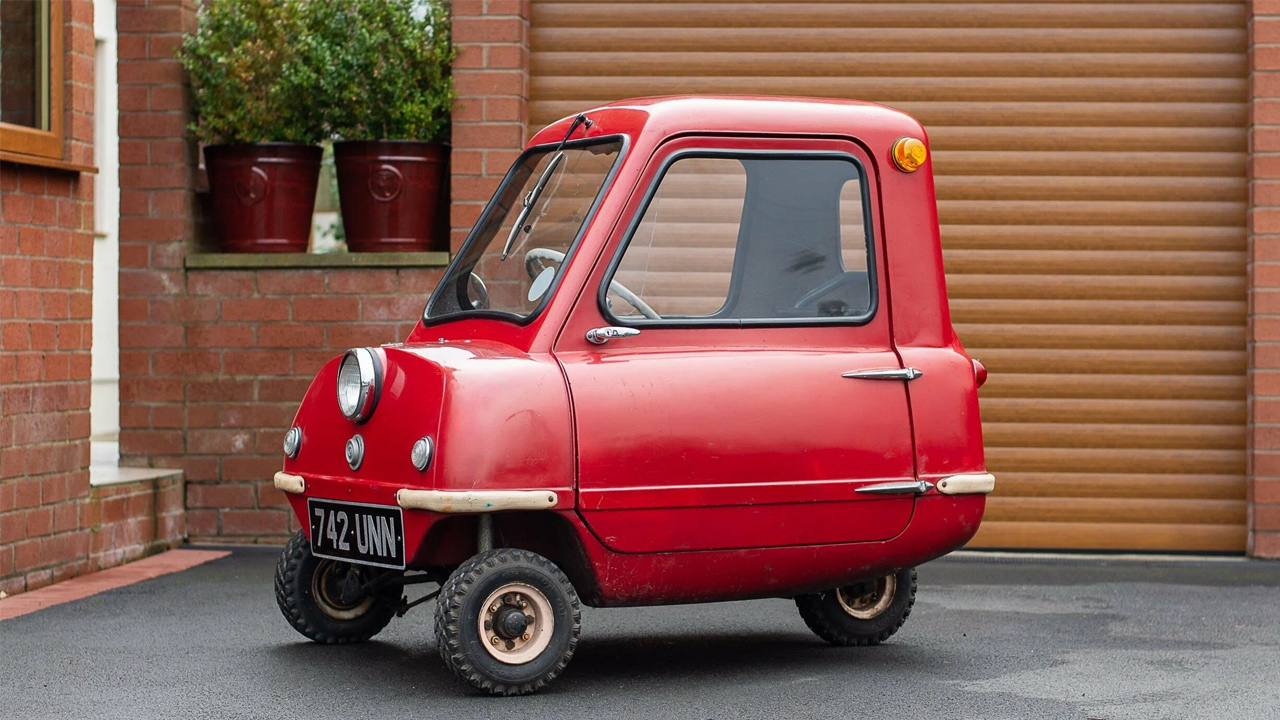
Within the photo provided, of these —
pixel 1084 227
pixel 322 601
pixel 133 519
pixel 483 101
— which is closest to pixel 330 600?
pixel 322 601

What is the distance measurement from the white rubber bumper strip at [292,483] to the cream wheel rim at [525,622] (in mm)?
919

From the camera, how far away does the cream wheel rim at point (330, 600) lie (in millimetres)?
5812

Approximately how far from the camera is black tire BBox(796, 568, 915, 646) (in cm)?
598

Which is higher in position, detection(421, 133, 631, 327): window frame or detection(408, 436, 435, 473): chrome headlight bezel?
detection(421, 133, 631, 327): window frame

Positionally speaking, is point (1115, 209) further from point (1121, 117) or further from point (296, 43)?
point (296, 43)

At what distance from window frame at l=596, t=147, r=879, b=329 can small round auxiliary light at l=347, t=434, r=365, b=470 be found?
2.84 ft

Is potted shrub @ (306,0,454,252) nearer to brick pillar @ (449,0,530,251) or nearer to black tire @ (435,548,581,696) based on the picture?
brick pillar @ (449,0,530,251)

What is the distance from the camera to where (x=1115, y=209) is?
895 cm

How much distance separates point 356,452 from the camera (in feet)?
17.1

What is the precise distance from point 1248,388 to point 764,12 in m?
3.31

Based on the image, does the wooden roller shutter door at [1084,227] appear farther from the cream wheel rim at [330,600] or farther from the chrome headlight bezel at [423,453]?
the chrome headlight bezel at [423,453]

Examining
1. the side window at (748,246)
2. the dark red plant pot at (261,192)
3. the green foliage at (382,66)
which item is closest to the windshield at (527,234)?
the side window at (748,246)

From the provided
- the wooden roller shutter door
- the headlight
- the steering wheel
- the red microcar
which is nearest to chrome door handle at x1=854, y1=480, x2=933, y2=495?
the red microcar

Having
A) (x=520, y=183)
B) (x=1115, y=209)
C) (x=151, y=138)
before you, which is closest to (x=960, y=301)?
(x=1115, y=209)
